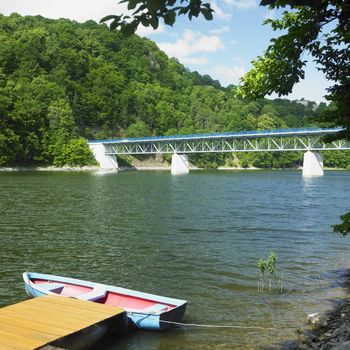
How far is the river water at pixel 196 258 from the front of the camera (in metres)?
11.6

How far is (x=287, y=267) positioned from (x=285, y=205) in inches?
962

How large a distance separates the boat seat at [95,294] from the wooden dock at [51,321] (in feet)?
2.16

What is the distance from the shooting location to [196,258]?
18.7 metres

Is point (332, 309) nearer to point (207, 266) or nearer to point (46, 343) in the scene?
point (207, 266)

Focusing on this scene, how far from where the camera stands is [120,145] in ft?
477

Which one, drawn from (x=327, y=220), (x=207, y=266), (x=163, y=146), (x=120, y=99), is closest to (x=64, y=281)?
(x=207, y=266)

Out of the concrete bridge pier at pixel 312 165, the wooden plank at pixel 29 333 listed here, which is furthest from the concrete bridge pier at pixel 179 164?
the wooden plank at pixel 29 333

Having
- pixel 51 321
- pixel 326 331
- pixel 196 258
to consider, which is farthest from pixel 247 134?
pixel 51 321

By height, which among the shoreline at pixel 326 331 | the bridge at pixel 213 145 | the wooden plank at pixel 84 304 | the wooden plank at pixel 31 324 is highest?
the bridge at pixel 213 145

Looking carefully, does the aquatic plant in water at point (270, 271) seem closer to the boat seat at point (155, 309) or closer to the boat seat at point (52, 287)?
the boat seat at point (155, 309)

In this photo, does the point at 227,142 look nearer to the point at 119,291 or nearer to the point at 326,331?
the point at 119,291

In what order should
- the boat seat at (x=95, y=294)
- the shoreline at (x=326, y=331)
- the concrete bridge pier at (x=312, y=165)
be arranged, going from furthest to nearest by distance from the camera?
the concrete bridge pier at (x=312, y=165) → the boat seat at (x=95, y=294) → the shoreline at (x=326, y=331)

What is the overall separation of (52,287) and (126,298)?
2135 mm

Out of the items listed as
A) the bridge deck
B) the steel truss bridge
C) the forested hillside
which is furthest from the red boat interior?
the steel truss bridge
